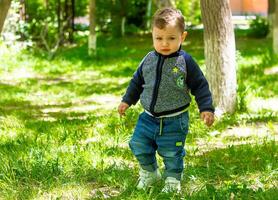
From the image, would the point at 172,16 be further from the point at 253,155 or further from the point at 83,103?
the point at 83,103

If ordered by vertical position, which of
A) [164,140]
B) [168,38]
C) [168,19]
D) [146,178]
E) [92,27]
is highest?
[168,19]

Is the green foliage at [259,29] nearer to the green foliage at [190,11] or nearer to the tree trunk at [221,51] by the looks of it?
the green foliage at [190,11]

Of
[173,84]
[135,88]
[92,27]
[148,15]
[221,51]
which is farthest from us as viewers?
[148,15]

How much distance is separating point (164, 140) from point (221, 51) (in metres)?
3.43

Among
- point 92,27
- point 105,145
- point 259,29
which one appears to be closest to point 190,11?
point 259,29

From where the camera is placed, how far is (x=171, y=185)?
14.1 ft

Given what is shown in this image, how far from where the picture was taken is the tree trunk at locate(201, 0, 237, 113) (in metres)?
7.41

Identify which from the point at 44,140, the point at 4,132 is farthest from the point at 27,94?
the point at 44,140

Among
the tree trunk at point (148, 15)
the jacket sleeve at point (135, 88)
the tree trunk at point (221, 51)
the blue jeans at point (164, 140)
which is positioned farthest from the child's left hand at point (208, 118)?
the tree trunk at point (148, 15)

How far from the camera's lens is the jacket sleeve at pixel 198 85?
13.8 ft

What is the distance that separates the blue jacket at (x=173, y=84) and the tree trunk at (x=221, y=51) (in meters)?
3.21

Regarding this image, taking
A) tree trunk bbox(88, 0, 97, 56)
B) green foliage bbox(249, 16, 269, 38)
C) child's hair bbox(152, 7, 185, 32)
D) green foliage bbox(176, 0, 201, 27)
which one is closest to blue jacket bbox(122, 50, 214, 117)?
child's hair bbox(152, 7, 185, 32)

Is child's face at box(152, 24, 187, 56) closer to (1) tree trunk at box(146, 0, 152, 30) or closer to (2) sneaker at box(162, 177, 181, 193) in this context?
(2) sneaker at box(162, 177, 181, 193)

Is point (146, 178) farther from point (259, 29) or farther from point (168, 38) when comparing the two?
point (259, 29)
